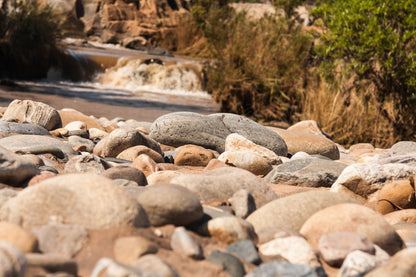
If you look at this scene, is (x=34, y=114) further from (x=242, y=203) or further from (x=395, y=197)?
(x=395, y=197)

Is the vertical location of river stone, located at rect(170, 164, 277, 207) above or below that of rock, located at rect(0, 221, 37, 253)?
below

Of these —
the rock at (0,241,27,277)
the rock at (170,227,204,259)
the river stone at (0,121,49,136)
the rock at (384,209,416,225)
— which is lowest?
the river stone at (0,121,49,136)

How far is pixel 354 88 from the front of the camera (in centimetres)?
836

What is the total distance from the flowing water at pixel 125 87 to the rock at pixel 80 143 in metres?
4.74

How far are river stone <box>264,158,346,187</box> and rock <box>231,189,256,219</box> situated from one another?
1286 millimetres

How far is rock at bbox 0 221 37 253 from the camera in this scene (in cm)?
187

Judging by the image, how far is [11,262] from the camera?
1.63 meters

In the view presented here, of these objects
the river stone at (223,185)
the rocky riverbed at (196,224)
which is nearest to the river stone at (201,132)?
the rocky riverbed at (196,224)

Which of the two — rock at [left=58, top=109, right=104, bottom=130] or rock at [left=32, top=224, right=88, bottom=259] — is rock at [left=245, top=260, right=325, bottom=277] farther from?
rock at [left=58, top=109, right=104, bottom=130]

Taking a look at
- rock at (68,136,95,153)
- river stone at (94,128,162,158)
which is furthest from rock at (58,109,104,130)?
river stone at (94,128,162,158)

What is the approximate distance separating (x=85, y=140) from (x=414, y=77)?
17.4 ft

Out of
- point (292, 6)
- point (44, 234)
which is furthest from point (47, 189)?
point (292, 6)

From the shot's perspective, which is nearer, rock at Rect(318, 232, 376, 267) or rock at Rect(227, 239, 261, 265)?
rock at Rect(227, 239, 261, 265)

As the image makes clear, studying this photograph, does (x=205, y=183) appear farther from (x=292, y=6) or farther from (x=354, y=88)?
(x=292, y=6)
